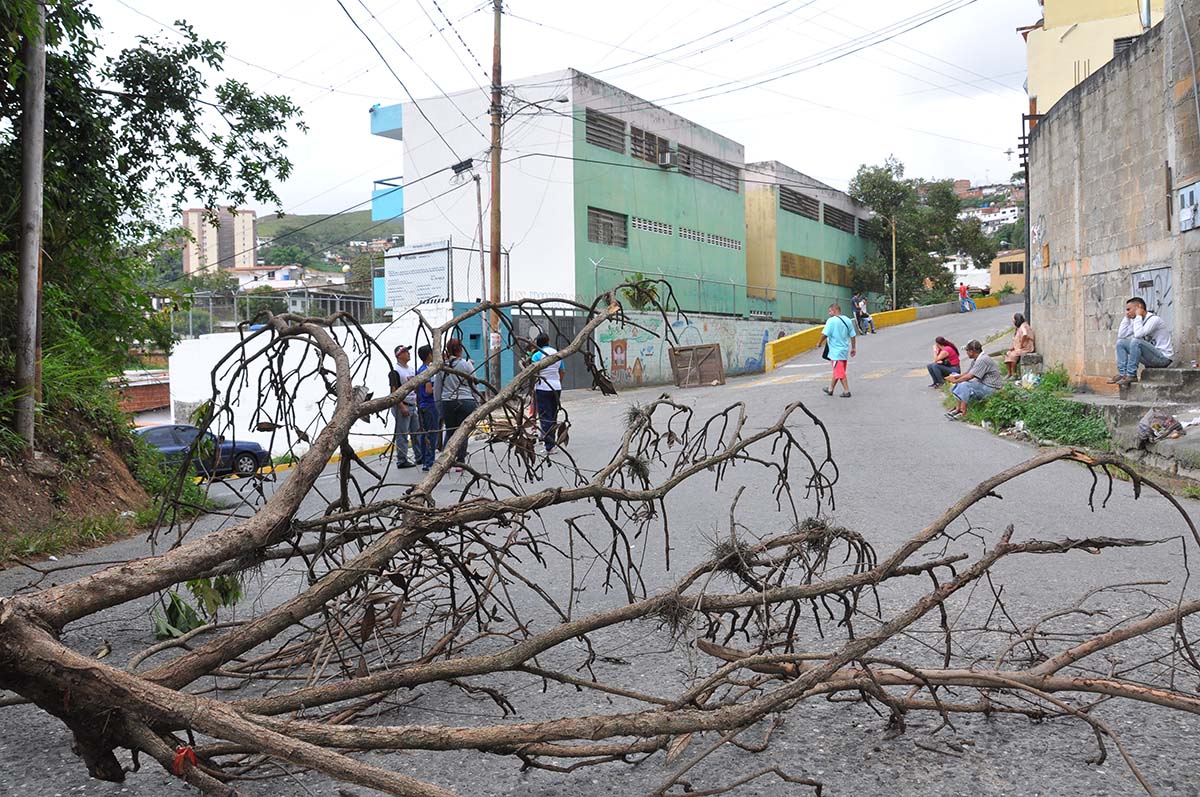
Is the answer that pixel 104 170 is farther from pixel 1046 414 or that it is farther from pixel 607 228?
pixel 607 228

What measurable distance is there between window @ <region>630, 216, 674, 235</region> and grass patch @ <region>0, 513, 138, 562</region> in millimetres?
25648

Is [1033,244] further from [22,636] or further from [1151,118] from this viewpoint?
[22,636]

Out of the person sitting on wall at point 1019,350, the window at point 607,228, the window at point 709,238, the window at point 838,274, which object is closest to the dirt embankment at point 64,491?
the person sitting on wall at point 1019,350

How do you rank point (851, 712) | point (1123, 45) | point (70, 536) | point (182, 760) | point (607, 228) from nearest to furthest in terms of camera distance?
point (182, 760) < point (851, 712) < point (70, 536) < point (1123, 45) < point (607, 228)

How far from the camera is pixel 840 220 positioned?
5009cm

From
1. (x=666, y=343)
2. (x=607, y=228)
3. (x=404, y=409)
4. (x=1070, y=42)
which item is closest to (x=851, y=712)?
(x=404, y=409)

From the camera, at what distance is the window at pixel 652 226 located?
3247 centimetres

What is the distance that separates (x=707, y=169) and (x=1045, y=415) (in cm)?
2679

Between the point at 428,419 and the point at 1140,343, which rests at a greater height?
the point at 1140,343

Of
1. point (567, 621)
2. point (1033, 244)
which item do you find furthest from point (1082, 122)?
point (567, 621)

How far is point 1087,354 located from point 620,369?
48.3 ft

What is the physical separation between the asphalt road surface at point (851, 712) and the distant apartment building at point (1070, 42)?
27.0 m

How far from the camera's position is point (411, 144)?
3244 cm

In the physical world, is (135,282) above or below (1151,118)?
below
